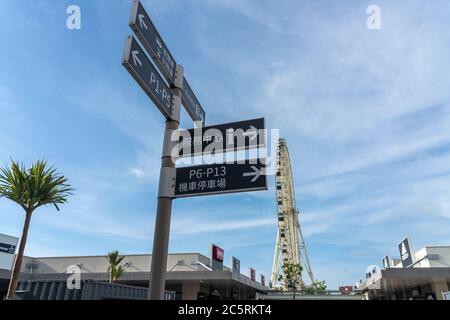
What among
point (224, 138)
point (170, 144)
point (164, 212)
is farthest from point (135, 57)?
point (164, 212)

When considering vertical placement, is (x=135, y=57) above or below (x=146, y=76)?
above

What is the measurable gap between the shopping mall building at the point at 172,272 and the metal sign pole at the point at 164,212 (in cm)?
2293

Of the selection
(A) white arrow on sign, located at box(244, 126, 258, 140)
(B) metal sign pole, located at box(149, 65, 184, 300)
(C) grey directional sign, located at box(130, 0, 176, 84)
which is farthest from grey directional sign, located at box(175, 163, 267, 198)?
(C) grey directional sign, located at box(130, 0, 176, 84)

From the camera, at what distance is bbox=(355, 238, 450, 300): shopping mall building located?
25.6 m

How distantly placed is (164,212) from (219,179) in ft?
3.42

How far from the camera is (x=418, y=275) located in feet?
84.5

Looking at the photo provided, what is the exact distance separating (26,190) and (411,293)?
39.0m

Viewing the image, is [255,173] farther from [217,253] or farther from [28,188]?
[217,253]

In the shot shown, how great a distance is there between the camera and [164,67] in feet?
18.3

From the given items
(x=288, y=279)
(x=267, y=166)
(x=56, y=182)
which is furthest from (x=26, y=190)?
(x=288, y=279)

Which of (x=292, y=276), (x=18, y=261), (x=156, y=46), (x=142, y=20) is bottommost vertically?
(x=18, y=261)

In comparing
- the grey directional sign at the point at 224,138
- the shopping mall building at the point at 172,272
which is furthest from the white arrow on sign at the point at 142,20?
the shopping mall building at the point at 172,272

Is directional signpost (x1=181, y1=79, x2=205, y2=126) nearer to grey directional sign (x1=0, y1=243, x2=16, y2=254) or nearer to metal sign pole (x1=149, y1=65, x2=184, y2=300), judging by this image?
metal sign pole (x1=149, y1=65, x2=184, y2=300)
